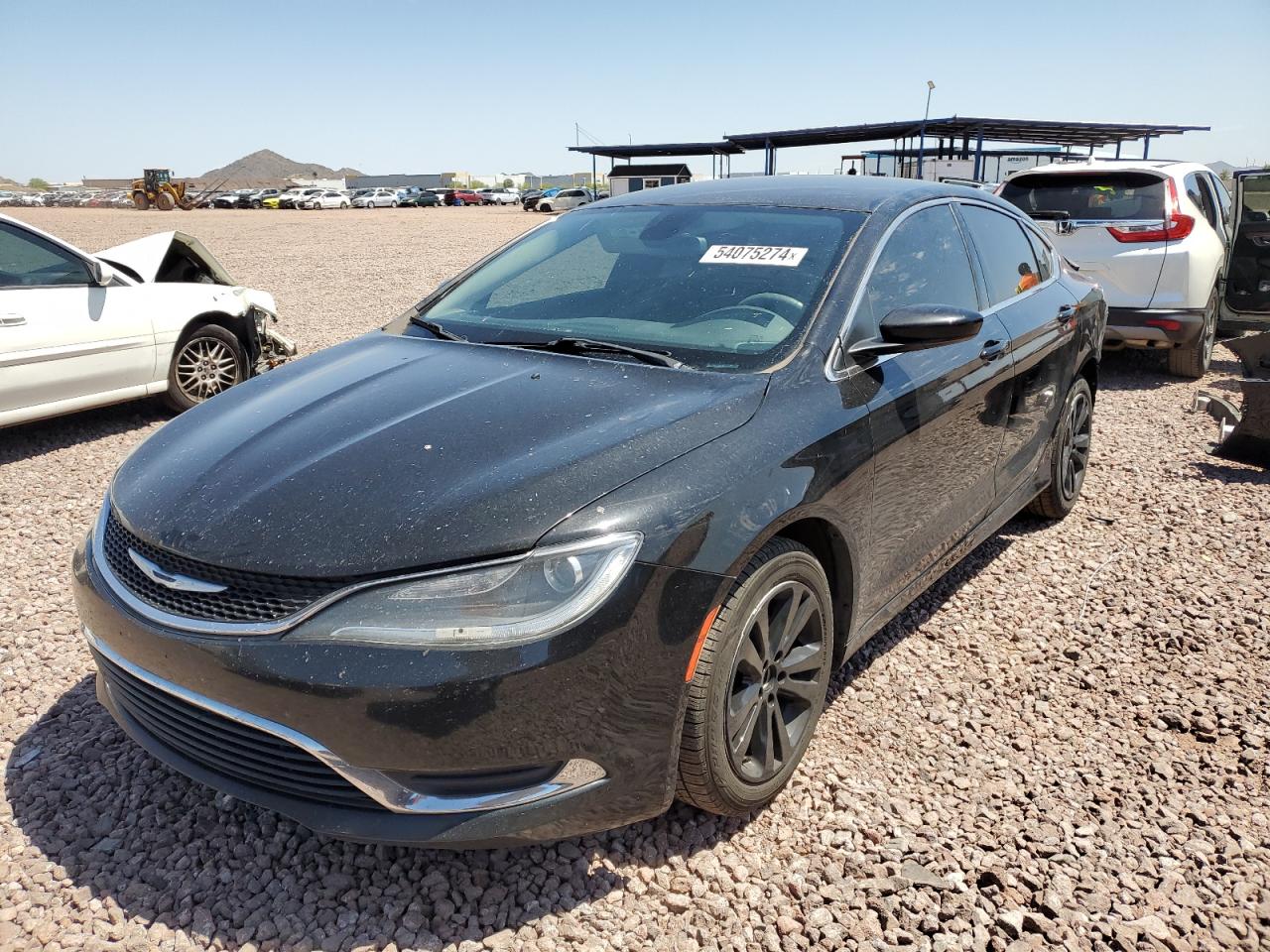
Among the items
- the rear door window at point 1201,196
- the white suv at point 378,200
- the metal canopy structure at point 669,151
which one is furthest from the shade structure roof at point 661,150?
the rear door window at point 1201,196

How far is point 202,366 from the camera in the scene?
22.6 feet

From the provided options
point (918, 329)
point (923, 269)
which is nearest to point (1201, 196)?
point (923, 269)

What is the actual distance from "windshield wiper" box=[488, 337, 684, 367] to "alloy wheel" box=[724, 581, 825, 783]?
80 cm

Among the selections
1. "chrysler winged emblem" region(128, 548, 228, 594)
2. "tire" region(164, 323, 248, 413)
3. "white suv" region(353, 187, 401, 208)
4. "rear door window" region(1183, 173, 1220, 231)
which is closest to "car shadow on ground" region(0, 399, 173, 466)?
"tire" region(164, 323, 248, 413)

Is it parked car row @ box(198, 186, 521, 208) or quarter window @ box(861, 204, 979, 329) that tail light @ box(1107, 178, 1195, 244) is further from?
parked car row @ box(198, 186, 521, 208)

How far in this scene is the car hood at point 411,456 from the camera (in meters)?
2.11

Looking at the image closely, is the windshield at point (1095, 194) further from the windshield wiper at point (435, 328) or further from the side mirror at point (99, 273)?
the side mirror at point (99, 273)

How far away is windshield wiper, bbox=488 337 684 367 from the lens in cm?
287

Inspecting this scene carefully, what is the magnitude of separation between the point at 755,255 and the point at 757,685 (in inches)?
58.5

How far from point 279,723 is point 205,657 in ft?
0.76

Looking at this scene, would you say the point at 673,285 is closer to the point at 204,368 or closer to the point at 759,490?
the point at 759,490

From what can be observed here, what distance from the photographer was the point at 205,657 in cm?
210

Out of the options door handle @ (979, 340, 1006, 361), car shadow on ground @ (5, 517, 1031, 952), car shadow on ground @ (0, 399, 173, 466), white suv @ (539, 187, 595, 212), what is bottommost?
car shadow on ground @ (5, 517, 1031, 952)

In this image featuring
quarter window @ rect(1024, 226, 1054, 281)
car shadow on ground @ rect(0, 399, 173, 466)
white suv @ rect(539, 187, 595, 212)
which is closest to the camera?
quarter window @ rect(1024, 226, 1054, 281)
